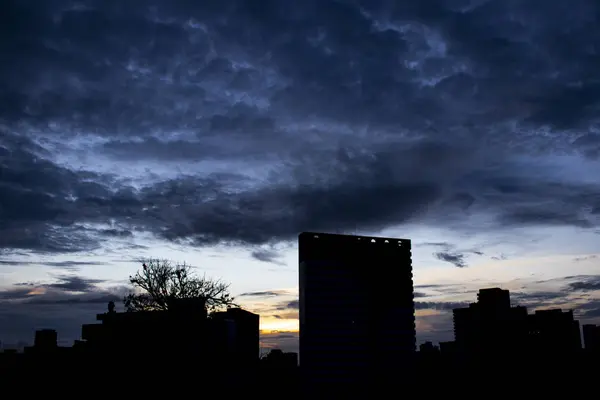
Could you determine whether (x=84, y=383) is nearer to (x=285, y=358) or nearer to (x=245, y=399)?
(x=245, y=399)

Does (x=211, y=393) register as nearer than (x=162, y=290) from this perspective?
Yes

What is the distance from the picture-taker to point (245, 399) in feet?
186

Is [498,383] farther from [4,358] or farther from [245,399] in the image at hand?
[4,358]

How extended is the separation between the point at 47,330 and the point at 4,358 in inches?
243

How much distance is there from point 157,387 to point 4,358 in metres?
11.7

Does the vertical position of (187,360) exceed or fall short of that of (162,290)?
it falls short

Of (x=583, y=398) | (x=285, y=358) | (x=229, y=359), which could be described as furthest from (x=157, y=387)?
(x=583, y=398)

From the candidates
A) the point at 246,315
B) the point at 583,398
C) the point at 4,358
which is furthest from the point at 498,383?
the point at 4,358

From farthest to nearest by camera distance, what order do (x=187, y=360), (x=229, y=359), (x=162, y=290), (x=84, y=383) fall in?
1. (x=162, y=290)
2. (x=229, y=359)
3. (x=187, y=360)
4. (x=84, y=383)

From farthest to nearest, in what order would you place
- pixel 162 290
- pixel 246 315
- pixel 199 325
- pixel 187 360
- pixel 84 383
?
1. pixel 246 315
2. pixel 162 290
3. pixel 199 325
4. pixel 187 360
5. pixel 84 383

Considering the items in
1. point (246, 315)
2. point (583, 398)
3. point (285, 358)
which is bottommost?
point (583, 398)

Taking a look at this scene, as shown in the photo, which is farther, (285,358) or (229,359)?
(285,358)

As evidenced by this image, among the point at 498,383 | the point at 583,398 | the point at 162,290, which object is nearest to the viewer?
the point at 162,290

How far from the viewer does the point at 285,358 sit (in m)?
180
